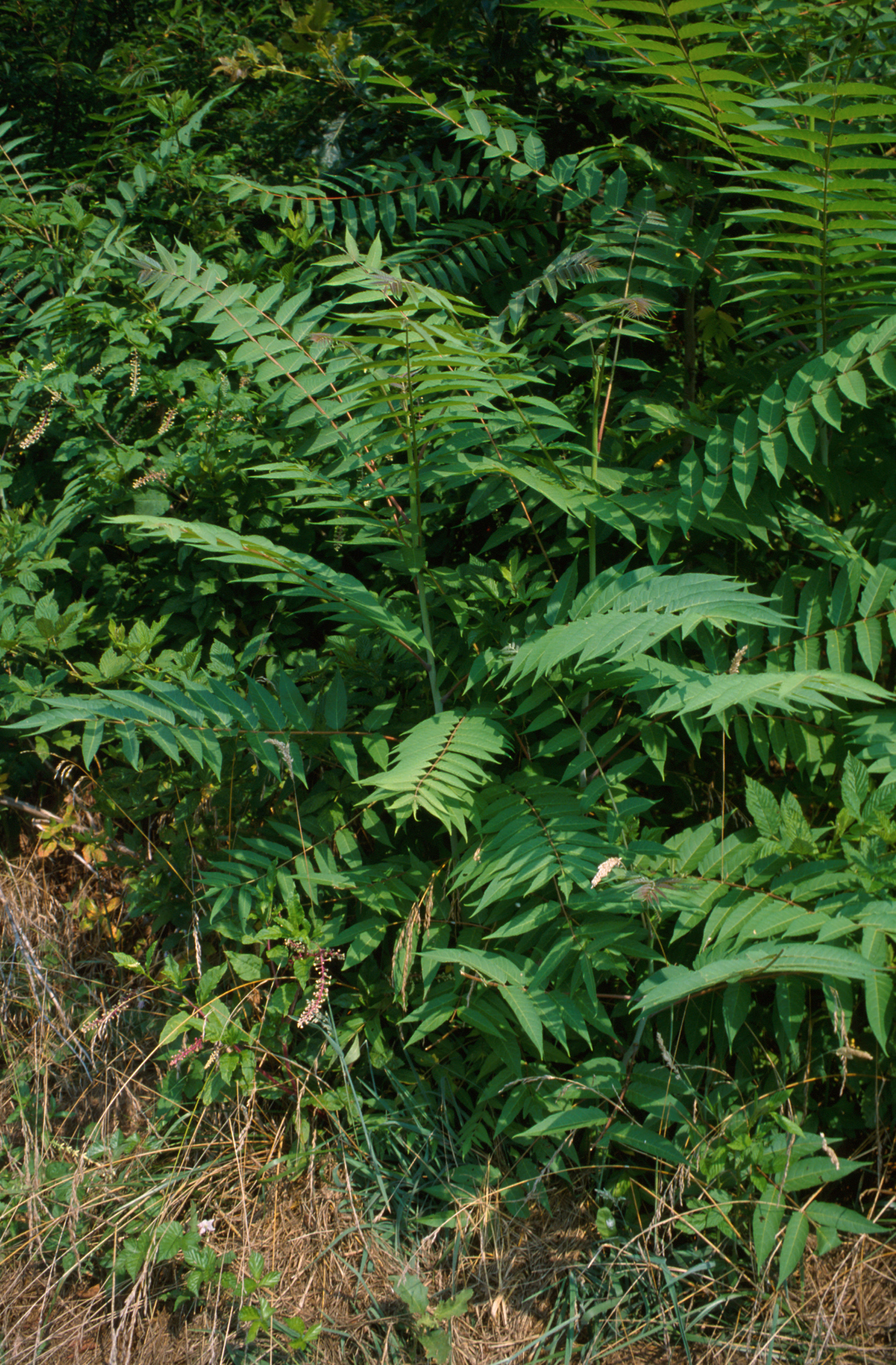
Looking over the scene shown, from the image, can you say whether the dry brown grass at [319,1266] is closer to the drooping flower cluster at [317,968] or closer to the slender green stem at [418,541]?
the drooping flower cluster at [317,968]

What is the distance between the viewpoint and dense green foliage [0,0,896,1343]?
6.47 ft

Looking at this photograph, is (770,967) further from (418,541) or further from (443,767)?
(418,541)

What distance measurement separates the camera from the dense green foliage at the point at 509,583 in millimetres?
1973

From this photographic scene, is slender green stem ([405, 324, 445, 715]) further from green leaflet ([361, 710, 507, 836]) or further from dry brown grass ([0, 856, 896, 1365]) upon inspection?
dry brown grass ([0, 856, 896, 1365])

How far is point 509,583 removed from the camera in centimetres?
240

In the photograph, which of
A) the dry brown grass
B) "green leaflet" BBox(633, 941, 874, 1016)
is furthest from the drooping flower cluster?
"green leaflet" BBox(633, 941, 874, 1016)

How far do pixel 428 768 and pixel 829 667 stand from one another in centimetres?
91

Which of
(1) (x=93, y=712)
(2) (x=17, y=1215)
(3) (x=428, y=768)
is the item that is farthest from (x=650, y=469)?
(2) (x=17, y=1215)

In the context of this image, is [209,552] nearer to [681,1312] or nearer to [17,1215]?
[17,1215]

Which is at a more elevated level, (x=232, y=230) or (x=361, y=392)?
(x=232, y=230)

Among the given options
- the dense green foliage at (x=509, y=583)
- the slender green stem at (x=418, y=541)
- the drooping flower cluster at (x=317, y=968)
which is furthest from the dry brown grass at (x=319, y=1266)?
the slender green stem at (x=418, y=541)

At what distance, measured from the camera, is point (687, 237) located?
2.54m

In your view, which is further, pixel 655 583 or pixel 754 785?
pixel 754 785

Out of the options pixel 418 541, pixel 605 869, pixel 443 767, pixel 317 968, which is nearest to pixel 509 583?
pixel 418 541
